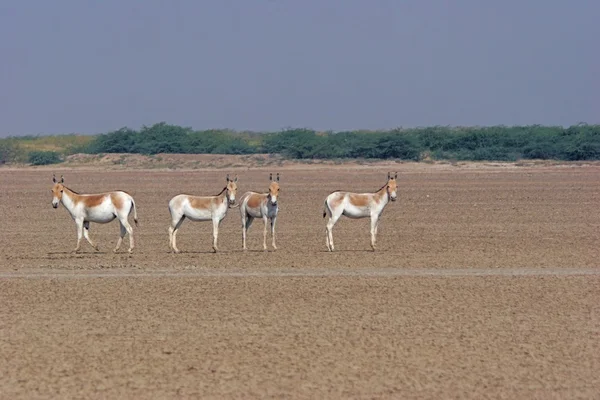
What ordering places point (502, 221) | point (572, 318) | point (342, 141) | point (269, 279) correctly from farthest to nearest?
point (342, 141) → point (502, 221) → point (269, 279) → point (572, 318)

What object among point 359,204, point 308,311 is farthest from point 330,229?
point 308,311

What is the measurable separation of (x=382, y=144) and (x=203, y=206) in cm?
5474

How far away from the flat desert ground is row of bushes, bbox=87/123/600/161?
4438 cm

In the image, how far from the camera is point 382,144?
7719cm

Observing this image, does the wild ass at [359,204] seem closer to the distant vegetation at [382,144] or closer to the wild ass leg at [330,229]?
the wild ass leg at [330,229]

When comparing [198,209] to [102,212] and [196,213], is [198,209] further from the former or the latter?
[102,212]

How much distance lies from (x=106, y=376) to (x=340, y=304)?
17.2 feet

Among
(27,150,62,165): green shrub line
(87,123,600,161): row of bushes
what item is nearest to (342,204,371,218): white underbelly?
(87,123,600,161): row of bushes

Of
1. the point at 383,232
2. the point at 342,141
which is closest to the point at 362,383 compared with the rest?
the point at 383,232

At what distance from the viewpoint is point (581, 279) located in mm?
19141

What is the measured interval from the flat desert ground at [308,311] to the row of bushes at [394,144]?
4438 cm

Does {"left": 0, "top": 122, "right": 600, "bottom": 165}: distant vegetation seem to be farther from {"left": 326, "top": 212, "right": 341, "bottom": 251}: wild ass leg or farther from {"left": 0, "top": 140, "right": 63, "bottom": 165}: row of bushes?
{"left": 326, "top": 212, "right": 341, "bottom": 251}: wild ass leg

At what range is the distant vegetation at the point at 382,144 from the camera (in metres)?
75.6

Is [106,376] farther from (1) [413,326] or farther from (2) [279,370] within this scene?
(1) [413,326]
